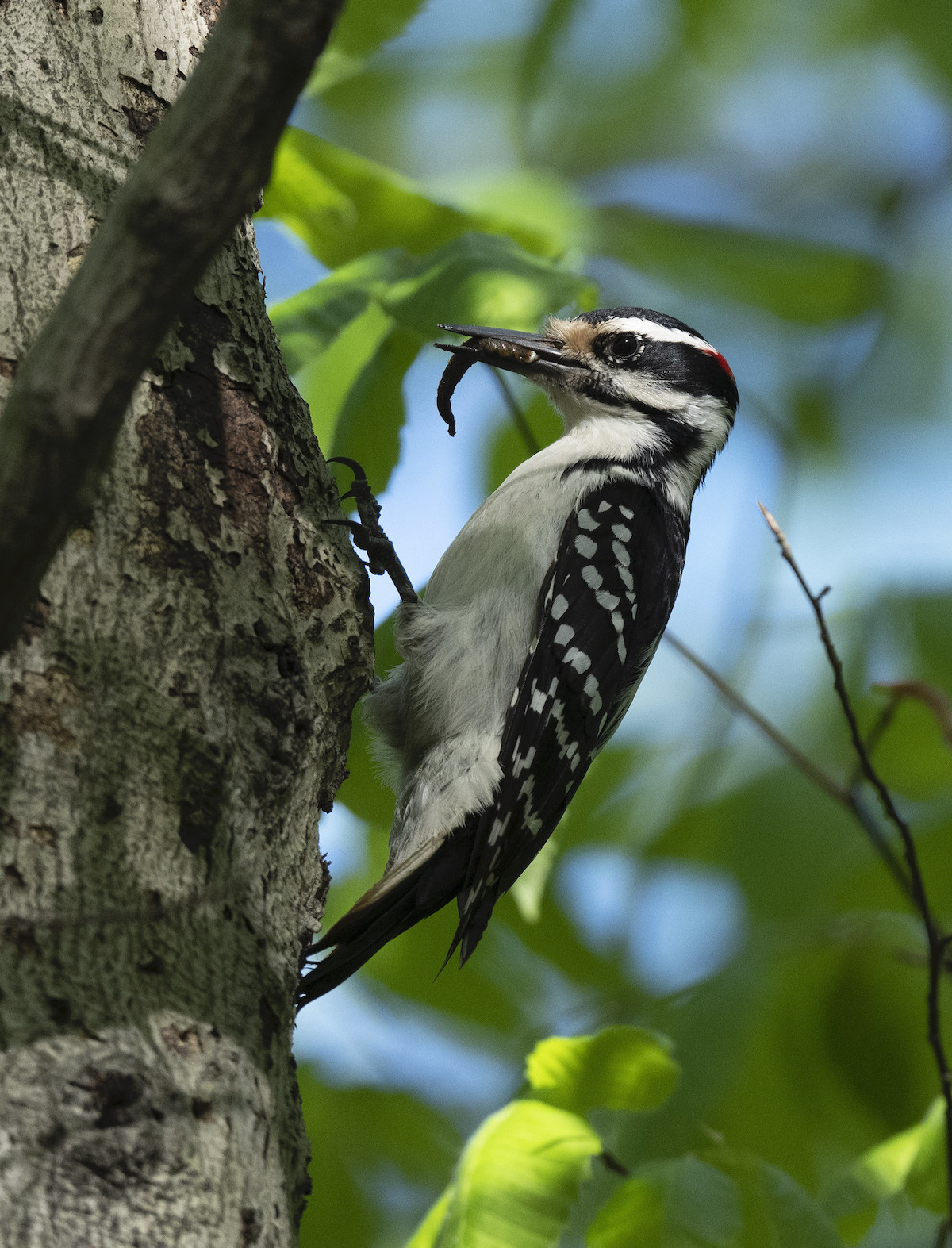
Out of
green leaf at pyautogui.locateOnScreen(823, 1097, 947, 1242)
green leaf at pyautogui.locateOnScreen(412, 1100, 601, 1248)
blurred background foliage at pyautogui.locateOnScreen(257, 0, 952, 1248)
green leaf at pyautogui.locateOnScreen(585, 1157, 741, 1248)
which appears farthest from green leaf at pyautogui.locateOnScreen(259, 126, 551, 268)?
green leaf at pyautogui.locateOnScreen(823, 1097, 947, 1242)

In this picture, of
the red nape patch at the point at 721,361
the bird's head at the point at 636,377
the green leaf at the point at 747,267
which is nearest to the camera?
the bird's head at the point at 636,377

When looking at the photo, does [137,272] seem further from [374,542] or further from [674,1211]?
[374,542]

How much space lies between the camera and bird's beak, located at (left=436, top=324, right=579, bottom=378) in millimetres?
3422

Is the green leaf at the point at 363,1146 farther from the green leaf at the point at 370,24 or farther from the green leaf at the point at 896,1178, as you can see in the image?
the green leaf at the point at 370,24

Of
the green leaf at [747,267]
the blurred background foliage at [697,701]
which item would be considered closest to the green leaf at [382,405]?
the blurred background foliage at [697,701]

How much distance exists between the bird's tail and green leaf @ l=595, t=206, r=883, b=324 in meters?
2.72

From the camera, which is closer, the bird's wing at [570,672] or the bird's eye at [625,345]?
the bird's wing at [570,672]

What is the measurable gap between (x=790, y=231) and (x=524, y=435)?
2.20 metres

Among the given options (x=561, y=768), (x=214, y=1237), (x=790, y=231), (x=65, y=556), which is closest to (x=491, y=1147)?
(x=214, y=1237)

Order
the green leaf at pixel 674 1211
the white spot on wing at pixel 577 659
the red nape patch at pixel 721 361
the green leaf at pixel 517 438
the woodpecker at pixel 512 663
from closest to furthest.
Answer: the green leaf at pixel 674 1211
the woodpecker at pixel 512 663
the white spot on wing at pixel 577 659
the green leaf at pixel 517 438
the red nape patch at pixel 721 361

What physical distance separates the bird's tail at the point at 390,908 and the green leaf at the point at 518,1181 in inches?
22.3

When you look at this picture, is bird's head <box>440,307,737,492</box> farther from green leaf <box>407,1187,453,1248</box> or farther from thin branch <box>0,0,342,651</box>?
thin branch <box>0,0,342,651</box>

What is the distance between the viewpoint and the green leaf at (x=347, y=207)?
3008 mm

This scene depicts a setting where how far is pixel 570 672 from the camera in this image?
3.18 meters
